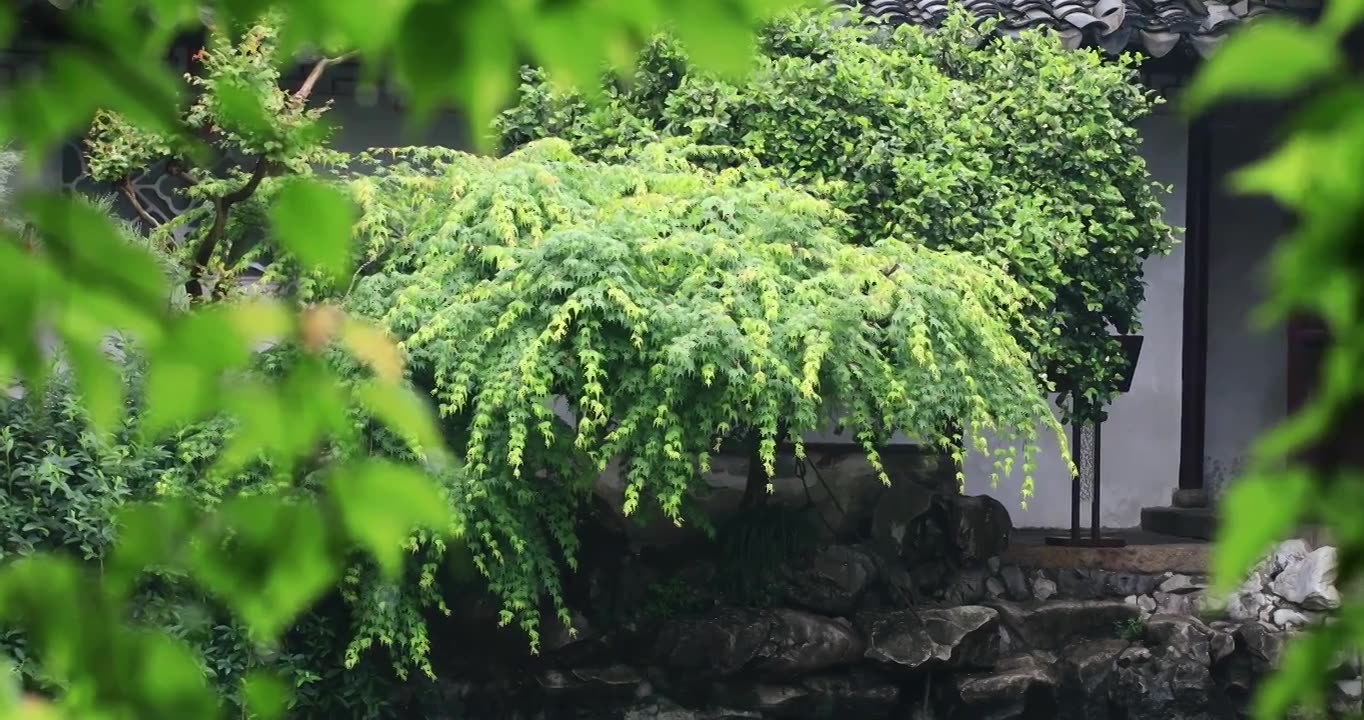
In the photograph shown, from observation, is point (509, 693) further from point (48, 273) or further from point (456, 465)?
point (48, 273)

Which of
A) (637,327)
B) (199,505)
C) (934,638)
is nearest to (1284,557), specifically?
(934,638)

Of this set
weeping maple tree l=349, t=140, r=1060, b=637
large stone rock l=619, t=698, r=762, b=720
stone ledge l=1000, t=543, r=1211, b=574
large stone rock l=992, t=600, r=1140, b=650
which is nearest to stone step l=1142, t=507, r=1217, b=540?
stone ledge l=1000, t=543, r=1211, b=574

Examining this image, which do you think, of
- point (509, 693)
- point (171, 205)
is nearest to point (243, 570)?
point (509, 693)

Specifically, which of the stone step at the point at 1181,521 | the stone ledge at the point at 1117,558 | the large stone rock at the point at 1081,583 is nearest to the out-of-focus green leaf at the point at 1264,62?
the large stone rock at the point at 1081,583

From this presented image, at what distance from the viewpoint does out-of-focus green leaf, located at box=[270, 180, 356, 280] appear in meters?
0.83

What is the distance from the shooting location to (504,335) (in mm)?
5879

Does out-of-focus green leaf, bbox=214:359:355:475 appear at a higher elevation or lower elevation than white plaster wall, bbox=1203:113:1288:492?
lower

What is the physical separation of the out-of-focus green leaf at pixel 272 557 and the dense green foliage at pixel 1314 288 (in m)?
0.51

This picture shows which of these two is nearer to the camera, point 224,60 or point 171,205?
point 224,60

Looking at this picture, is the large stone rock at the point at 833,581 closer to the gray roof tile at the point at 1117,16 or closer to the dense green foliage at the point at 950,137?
the dense green foliage at the point at 950,137

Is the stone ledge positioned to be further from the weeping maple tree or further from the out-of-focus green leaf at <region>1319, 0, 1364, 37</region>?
the out-of-focus green leaf at <region>1319, 0, 1364, 37</region>

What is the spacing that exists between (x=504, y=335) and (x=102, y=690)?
16.6 feet

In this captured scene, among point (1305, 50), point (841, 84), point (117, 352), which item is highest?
point (841, 84)

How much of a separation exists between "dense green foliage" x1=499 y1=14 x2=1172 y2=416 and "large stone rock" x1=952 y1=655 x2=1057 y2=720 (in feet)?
5.07
